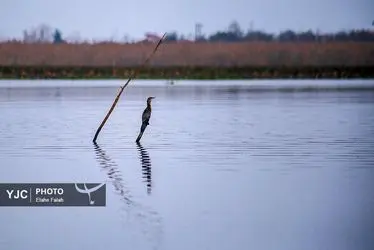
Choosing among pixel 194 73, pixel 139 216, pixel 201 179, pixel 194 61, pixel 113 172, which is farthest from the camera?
pixel 194 61

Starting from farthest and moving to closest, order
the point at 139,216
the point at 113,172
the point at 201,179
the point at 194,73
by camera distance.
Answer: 1. the point at 194,73
2. the point at 113,172
3. the point at 201,179
4. the point at 139,216

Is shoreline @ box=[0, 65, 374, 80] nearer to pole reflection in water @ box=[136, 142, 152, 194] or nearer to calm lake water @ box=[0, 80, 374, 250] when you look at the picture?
calm lake water @ box=[0, 80, 374, 250]

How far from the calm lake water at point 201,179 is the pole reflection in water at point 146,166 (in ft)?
0.05

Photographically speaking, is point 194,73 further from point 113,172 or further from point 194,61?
point 113,172

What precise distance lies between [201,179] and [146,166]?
1.73 meters

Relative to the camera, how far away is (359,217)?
9750 millimetres

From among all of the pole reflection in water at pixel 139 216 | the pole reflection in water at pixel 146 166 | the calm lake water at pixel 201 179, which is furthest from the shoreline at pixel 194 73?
the pole reflection in water at pixel 139 216

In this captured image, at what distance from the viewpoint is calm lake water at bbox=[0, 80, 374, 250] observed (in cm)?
894

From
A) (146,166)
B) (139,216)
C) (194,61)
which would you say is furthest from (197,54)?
(139,216)

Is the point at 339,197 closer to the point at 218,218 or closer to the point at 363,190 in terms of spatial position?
the point at 363,190

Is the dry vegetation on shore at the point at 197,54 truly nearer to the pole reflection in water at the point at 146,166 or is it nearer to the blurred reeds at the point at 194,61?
the blurred reeds at the point at 194,61

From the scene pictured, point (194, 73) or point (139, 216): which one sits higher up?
point (139, 216)

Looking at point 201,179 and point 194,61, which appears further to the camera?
point 194,61

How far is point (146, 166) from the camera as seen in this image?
45.4ft
